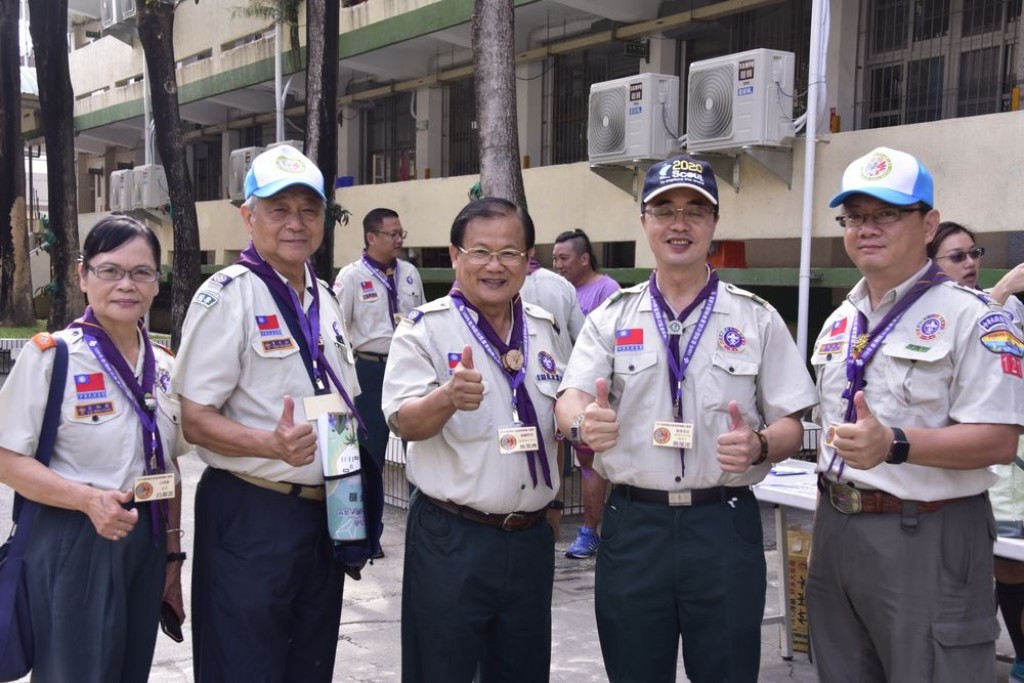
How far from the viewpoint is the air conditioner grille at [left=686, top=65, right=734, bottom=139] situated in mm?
9828

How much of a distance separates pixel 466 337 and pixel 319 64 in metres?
9.42

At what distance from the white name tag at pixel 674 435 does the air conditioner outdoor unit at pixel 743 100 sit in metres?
7.16

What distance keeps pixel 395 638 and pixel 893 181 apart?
333cm

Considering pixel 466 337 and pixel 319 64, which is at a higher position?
pixel 319 64

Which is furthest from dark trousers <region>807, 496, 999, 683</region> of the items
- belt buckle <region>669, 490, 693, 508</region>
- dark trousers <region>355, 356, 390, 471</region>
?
dark trousers <region>355, 356, 390, 471</region>

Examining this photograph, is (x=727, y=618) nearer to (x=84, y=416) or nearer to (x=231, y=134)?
(x=84, y=416)

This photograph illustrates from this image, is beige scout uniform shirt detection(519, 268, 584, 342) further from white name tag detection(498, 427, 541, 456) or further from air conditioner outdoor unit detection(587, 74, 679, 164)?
air conditioner outdoor unit detection(587, 74, 679, 164)

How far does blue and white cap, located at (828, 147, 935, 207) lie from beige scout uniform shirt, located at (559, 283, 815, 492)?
0.46 meters

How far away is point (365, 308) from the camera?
24.3 ft

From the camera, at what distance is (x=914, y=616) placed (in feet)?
9.63

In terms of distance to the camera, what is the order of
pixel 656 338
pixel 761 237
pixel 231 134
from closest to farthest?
pixel 656 338
pixel 761 237
pixel 231 134

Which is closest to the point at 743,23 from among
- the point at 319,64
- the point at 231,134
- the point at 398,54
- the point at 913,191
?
the point at 319,64

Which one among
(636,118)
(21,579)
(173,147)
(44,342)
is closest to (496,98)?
(636,118)

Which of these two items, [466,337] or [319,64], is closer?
[466,337]
